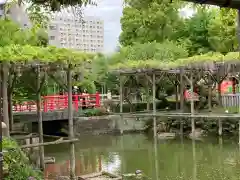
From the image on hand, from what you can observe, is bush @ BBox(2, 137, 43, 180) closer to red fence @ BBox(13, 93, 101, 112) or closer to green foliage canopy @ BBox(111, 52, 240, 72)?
green foliage canopy @ BBox(111, 52, 240, 72)

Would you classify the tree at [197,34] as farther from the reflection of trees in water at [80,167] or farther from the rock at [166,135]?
the reflection of trees in water at [80,167]

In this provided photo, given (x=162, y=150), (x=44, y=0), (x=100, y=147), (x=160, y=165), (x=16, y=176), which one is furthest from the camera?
(x=100, y=147)

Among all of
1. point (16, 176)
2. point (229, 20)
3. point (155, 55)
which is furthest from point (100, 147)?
point (229, 20)

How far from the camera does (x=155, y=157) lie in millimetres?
13891

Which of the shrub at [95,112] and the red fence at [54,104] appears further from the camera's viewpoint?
the shrub at [95,112]

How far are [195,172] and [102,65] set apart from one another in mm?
13317

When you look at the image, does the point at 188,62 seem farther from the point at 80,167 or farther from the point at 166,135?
the point at 80,167

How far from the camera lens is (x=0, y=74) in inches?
379

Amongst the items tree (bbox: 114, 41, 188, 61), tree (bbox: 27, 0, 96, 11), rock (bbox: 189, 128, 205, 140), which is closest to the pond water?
rock (bbox: 189, 128, 205, 140)

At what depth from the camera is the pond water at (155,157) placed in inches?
443

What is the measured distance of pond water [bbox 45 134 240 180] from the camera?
11250 mm

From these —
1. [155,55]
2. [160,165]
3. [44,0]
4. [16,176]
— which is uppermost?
[155,55]

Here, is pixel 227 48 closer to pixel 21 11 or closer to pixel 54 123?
pixel 54 123

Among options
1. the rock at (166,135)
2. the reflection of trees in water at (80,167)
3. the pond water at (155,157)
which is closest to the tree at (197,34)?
the rock at (166,135)
